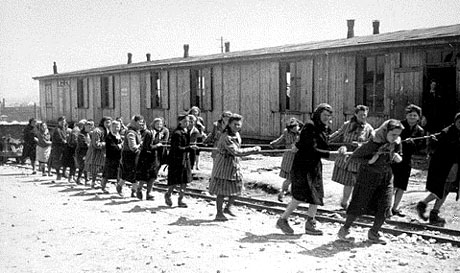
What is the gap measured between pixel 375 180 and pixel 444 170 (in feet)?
6.39

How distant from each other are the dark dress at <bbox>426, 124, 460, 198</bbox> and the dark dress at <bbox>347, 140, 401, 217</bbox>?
1.63 m

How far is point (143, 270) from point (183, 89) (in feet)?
61.9

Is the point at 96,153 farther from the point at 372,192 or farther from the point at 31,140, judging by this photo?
the point at 372,192

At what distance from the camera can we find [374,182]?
270 inches

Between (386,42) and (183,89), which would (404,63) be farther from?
(183,89)

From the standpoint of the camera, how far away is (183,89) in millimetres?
24312

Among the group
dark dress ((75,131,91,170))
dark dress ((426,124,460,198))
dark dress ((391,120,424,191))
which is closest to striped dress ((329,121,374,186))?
dark dress ((391,120,424,191))

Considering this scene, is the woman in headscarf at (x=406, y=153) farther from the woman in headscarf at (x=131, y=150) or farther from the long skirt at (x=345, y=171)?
the woman in headscarf at (x=131, y=150)

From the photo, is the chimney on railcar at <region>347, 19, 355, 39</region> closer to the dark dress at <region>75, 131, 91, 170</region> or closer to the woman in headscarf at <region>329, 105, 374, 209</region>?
the dark dress at <region>75, 131, 91, 170</region>

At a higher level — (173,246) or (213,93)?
(213,93)

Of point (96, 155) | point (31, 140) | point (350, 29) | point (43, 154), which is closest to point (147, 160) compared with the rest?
point (96, 155)

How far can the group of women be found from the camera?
691 cm

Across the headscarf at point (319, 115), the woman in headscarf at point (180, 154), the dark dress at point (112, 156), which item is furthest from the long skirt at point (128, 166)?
the headscarf at point (319, 115)

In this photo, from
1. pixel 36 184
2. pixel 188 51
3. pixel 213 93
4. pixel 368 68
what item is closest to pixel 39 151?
pixel 36 184
